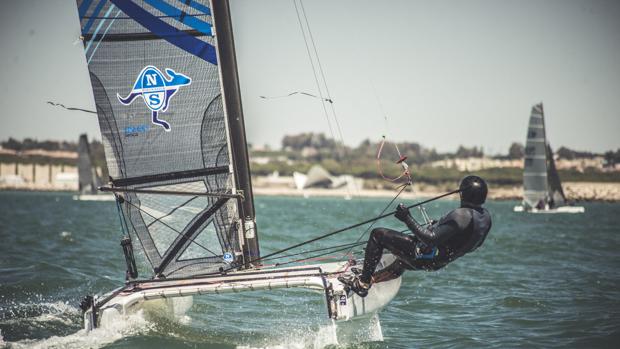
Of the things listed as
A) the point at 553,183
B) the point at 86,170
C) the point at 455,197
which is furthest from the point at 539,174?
the point at 455,197

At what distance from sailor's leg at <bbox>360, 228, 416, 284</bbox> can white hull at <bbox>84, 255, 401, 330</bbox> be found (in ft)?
0.64

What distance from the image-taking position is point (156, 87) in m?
7.17

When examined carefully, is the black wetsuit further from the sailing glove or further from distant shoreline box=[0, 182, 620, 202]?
distant shoreline box=[0, 182, 620, 202]

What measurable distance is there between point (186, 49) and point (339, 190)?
111 m

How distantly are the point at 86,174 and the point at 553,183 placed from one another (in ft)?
113

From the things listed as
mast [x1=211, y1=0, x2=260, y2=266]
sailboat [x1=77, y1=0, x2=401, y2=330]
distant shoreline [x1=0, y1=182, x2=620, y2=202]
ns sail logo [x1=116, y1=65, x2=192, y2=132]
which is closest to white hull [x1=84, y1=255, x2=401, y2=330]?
sailboat [x1=77, y1=0, x2=401, y2=330]

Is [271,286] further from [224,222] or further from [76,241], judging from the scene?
[76,241]

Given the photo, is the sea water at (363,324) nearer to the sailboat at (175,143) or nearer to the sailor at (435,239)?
the sailboat at (175,143)

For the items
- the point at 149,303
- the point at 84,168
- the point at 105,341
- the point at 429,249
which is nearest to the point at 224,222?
the point at 149,303

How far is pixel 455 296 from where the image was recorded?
999 cm

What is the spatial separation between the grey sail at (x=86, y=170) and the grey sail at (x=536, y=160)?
28948 mm

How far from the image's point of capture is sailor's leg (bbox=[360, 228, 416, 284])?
6.20 metres

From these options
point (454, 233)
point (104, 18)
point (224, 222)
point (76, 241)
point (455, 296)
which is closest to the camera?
point (454, 233)

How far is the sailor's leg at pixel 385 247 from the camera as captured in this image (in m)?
6.20
